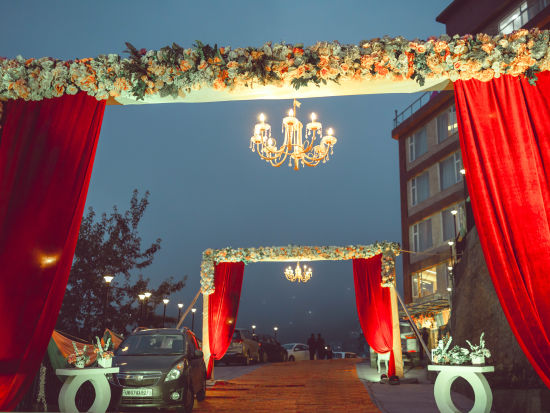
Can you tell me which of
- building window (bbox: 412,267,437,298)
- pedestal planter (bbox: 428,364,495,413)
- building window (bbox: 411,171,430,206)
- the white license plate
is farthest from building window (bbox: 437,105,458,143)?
the white license plate

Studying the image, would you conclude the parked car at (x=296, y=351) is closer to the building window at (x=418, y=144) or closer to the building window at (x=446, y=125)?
the building window at (x=418, y=144)

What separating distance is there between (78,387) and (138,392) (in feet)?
10.3

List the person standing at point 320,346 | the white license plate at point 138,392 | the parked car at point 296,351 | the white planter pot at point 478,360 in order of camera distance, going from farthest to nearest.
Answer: the person standing at point 320,346 < the parked car at point 296,351 < the white license plate at point 138,392 < the white planter pot at point 478,360

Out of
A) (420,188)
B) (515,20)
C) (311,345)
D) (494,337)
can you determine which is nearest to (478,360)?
(494,337)

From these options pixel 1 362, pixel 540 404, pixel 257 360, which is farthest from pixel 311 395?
pixel 257 360

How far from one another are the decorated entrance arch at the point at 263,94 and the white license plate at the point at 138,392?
4401 mm

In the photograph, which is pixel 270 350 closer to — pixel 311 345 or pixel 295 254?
pixel 311 345

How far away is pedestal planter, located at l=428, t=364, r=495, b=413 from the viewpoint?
616 cm

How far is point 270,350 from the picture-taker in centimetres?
2945

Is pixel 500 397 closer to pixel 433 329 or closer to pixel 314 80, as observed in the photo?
pixel 314 80

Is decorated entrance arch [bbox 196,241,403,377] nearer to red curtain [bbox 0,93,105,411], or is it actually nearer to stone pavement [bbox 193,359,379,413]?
stone pavement [bbox 193,359,379,413]

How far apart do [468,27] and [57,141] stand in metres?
28.5

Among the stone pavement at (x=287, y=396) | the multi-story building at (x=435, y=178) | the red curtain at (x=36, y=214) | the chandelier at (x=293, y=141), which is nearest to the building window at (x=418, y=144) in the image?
the multi-story building at (x=435, y=178)

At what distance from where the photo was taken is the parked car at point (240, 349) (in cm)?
2386
